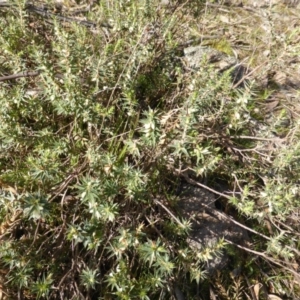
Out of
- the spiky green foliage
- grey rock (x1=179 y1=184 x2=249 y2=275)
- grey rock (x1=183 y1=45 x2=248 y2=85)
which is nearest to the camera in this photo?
the spiky green foliage

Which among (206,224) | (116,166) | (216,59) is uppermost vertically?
(216,59)

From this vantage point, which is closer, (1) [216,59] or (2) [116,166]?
(2) [116,166]

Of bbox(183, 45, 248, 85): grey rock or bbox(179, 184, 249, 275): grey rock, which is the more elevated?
bbox(183, 45, 248, 85): grey rock

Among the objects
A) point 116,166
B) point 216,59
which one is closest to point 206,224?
point 116,166

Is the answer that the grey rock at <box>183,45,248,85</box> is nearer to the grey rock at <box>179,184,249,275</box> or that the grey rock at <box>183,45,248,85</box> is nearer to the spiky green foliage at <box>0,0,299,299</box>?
the spiky green foliage at <box>0,0,299,299</box>

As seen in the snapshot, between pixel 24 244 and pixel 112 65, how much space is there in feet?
4.02

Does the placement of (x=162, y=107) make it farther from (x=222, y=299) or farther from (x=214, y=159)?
(x=222, y=299)

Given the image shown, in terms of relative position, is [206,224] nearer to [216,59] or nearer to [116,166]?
[116,166]

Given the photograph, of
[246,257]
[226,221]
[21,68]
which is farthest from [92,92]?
[246,257]

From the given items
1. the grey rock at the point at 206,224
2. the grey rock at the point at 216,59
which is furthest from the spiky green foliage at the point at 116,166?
the grey rock at the point at 216,59

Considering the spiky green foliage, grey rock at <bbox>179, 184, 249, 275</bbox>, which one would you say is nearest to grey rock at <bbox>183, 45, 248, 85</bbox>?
the spiky green foliage

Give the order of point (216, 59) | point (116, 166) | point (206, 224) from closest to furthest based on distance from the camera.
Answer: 1. point (116, 166)
2. point (206, 224)
3. point (216, 59)

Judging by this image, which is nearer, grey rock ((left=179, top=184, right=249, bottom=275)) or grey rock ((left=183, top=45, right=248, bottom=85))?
grey rock ((left=179, top=184, right=249, bottom=275))

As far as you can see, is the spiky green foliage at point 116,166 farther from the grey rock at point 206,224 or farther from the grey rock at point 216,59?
the grey rock at point 216,59
